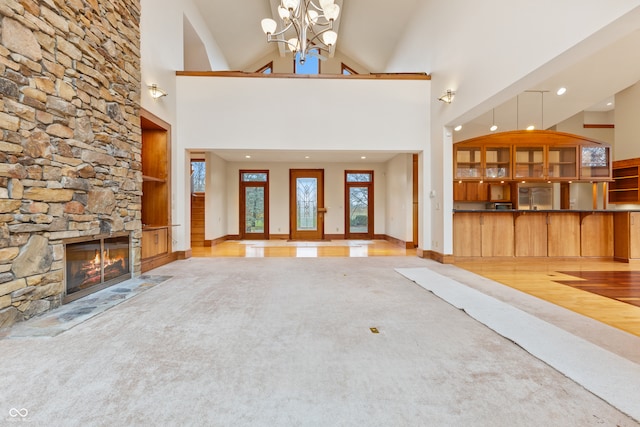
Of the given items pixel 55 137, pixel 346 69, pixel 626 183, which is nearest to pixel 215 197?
pixel 55 137

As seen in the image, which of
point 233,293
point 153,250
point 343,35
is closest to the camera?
point 233,293

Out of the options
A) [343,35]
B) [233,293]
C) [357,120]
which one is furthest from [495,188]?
[233,293]

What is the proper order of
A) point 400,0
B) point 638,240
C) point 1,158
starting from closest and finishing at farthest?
1. point 1,158
2. point 638,240
3. point 400,0

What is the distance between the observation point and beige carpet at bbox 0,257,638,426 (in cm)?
138

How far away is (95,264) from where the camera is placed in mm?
3447

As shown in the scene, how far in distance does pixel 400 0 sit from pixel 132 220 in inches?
264

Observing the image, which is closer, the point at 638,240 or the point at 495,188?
the point at 638,240

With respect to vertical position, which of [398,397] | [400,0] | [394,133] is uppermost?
[400,0]

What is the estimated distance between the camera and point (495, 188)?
7887mm

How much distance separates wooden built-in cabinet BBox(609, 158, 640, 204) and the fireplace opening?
1015cm

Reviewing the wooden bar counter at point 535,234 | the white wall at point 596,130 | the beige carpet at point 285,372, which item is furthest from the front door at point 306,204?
the white wall at point 596,130

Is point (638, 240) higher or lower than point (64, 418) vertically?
higher

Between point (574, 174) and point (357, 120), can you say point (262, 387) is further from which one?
point (574, 174)

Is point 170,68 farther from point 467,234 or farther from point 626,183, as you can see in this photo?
point 626,183
